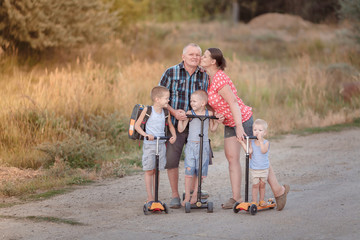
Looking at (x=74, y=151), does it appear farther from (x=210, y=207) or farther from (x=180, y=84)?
(x=210, y=207)

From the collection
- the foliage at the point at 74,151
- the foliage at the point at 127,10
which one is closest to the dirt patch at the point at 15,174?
the foliage at the point at 74,151

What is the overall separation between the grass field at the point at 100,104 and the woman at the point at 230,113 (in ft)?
8.67

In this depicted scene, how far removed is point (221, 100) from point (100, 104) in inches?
227

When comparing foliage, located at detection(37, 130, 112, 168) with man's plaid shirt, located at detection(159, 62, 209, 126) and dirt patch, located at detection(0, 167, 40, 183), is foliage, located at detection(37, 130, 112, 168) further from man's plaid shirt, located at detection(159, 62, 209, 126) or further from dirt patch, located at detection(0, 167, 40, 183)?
man's plaid shirt, located at detection(159, 62, 209, 126)

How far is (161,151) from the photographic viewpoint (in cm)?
677

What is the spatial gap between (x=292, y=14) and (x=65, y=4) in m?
27.8

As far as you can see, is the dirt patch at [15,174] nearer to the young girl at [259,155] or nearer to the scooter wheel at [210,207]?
the scooter wheel at [210,207]

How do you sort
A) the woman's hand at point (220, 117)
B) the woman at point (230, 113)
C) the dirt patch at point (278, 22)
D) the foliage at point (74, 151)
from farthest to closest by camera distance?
the dirt patch at point (278, 22), the foliage at point (74, 151), the woman's hand at point (220, 117), the woman at point (230, 113)

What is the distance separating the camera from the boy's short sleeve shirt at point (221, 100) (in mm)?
6629

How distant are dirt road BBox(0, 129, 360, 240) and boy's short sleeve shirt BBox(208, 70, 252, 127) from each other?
3.47 feet

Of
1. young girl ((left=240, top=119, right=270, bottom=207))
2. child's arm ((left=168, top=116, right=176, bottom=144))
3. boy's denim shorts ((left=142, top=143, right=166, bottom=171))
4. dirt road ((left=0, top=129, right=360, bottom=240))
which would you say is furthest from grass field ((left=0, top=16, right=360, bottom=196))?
young girl ((left=240, top=119, right=270, bottom=207))

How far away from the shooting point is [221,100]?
22.1 feet

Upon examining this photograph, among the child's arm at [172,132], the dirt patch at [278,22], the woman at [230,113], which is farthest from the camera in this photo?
the dirt patch at [278,22]

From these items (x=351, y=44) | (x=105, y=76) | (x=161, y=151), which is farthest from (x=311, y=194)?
(x=351, y=44)
